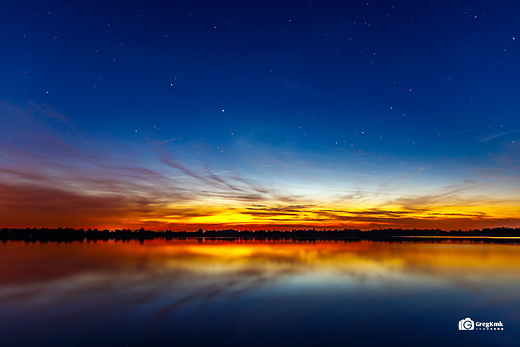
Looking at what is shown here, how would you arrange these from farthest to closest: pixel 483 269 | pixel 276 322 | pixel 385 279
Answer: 1. pixel 483 269
2. pixel 385 279
3. pixel 276 322

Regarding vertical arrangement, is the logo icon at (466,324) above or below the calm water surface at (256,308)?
below

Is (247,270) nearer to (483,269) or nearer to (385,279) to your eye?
(385,279)

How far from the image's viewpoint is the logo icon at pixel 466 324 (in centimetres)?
1030

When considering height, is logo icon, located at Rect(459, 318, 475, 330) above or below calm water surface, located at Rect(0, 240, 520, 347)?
below

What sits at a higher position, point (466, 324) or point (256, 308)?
point (256, 308)

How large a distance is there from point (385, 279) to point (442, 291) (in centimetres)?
372

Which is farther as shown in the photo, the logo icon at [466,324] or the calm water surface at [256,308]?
the logo icon at [466,324]

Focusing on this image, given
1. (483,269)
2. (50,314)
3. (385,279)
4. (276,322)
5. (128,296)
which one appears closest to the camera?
(276,322)

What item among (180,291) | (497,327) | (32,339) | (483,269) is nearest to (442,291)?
(497,327)

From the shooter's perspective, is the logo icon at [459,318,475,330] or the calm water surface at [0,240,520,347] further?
the logo icon at [459,318,475,330]

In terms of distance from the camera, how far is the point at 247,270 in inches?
880

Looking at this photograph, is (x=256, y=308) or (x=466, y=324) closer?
(x=466, y=324)

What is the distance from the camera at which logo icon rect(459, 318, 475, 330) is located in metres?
10.3

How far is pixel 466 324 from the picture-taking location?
34.7ft
